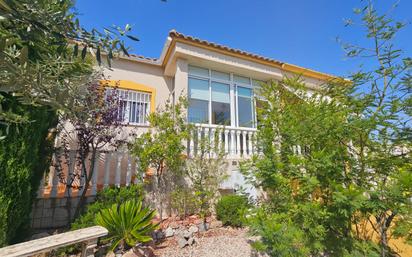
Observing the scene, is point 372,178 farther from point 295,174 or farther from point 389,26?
point 389,26

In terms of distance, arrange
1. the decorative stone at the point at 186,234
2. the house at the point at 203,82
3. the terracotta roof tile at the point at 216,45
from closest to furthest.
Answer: the decorative stone at the point at 186,234
the terracotta roof tile at the point at 216,45
the house at the point at 203,82

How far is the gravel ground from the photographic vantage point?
5.03 m

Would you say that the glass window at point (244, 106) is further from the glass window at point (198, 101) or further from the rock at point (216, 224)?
the rock at point (216, 224)

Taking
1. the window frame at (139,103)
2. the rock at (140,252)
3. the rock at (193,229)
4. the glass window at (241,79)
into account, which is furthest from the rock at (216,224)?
the glass window at (241,79)

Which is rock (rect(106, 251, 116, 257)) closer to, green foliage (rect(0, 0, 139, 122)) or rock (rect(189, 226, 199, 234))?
rock (rect(189, 226, 199, 234))

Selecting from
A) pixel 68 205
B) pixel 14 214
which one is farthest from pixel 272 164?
pixel 68 205

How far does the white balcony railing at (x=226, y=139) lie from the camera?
7707mm

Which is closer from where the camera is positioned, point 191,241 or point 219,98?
point 191,241

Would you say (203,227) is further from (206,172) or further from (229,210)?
(206,172)

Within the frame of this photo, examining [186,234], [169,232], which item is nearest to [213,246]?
[186,234]

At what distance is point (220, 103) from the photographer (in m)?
9.45

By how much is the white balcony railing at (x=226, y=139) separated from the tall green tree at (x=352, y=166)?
381 cm

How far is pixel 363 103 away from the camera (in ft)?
11.6

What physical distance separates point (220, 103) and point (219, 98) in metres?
0.24
